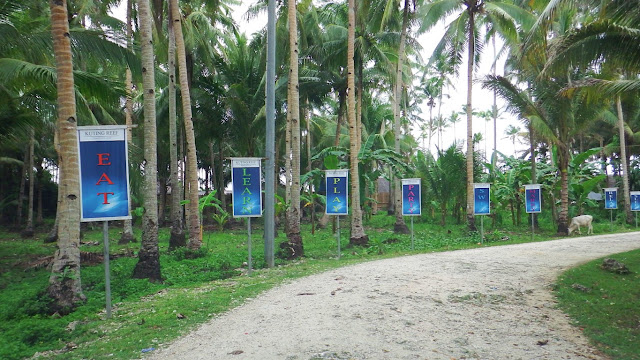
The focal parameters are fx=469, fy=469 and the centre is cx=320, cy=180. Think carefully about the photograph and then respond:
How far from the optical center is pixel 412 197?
1425cm

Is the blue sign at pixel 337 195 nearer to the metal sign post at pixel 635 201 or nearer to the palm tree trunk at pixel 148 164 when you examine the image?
the palm tree trunk at pixel 148 164

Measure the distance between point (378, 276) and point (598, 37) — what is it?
23.2 ft

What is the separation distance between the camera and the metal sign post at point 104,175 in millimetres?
7031

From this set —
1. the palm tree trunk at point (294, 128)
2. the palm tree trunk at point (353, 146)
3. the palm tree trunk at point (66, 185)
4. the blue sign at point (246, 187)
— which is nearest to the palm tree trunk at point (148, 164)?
the blue sign at point (246, 187)

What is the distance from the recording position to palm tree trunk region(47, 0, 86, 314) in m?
7.65

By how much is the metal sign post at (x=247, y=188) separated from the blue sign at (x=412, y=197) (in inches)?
215

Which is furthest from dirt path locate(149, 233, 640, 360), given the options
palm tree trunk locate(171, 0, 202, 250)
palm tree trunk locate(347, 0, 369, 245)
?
palm tree trunk locate(171, 0, 202, 250)

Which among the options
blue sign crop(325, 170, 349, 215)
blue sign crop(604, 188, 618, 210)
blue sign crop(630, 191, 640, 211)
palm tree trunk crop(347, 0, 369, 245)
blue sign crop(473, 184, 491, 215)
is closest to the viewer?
blue sign crop(325, 170, 349, 215)


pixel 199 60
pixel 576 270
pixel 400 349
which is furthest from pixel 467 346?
pixel 199 60

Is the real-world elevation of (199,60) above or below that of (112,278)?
above

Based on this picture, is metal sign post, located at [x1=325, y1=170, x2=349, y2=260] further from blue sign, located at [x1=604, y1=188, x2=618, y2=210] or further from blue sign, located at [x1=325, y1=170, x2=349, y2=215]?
blue sign, located at [x1=604, y1=188, x2=618, y2=210]

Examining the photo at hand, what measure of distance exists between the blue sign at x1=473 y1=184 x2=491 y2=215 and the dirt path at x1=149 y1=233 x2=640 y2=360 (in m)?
5.86

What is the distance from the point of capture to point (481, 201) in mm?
16094

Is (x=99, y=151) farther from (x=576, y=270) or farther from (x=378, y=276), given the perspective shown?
(x=576, y=270)
